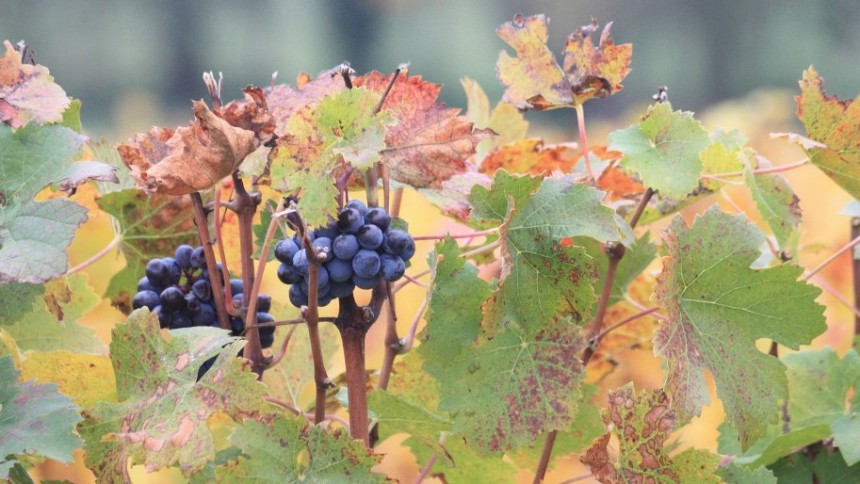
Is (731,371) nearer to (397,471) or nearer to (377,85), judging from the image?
(377,85)

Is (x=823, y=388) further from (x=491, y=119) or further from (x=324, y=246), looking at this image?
(x=324, y=246)

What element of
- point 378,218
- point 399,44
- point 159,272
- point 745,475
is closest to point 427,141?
point 378,218

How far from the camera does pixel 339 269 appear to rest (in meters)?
0.51

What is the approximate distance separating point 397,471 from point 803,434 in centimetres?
93

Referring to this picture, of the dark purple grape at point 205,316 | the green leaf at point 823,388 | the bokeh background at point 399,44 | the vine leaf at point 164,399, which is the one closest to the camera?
the vine leaf at point 164,399

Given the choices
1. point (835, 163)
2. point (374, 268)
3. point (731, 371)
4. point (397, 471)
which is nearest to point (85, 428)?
point (374, 268)

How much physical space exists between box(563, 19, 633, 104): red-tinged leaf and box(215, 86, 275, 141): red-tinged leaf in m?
0.22

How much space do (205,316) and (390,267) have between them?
131 millimetres

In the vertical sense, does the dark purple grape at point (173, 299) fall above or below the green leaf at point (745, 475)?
above

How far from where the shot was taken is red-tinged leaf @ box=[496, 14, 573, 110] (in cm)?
69

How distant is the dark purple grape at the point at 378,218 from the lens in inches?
20.9

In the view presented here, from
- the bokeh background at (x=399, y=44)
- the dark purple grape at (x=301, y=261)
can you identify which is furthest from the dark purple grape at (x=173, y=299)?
the bokeh background at (x=399, y=44)

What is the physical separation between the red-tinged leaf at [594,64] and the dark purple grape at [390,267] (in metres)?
0.21

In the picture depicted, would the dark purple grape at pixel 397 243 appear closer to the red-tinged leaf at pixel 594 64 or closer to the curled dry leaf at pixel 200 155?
the curled dry leaf at pixel 200 155
